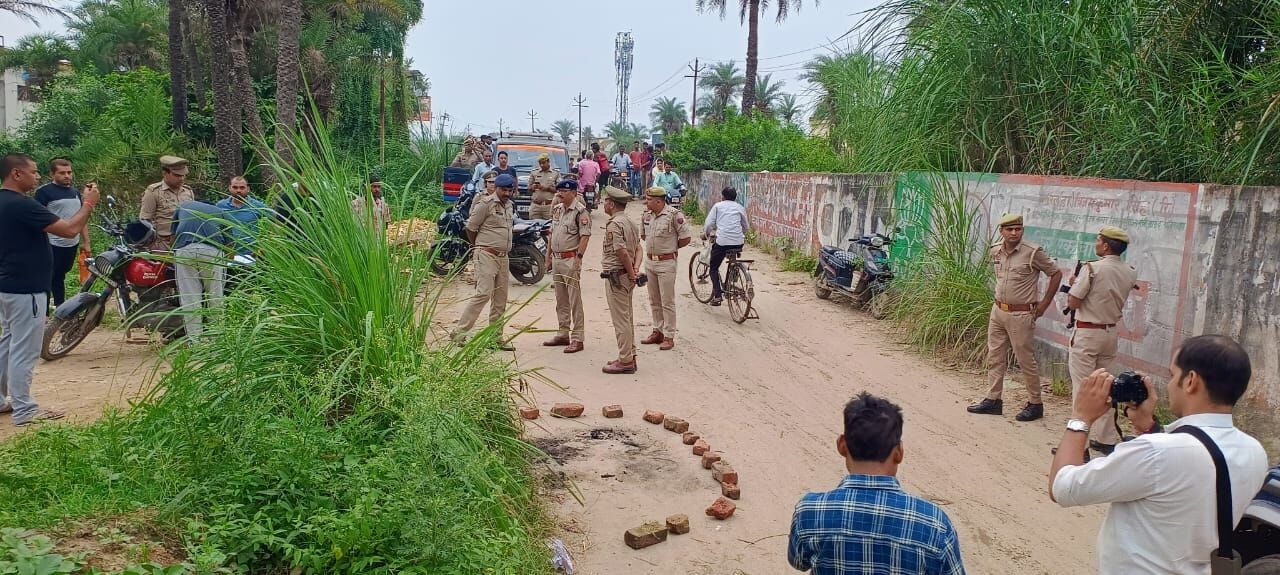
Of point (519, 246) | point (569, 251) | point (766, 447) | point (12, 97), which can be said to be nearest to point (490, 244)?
point (569, 251)

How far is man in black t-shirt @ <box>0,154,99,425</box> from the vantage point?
5.45 metres

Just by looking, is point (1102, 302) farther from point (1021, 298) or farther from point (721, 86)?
point (721, 86)

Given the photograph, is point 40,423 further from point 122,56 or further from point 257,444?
point 122,56

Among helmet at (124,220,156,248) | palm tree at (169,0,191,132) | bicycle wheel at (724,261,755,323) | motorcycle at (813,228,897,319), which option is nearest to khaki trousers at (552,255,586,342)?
bicycle wheel at (724,261,755,323)

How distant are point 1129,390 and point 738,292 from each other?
766 cm

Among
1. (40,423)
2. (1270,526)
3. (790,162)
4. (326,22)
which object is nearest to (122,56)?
(326,22)

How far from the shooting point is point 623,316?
8023 mm

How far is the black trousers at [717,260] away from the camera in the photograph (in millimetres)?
10688

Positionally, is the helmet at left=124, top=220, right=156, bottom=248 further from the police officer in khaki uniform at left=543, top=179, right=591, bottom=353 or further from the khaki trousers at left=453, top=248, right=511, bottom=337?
the police officer in khaki uniform at left=543, top=179, right=591, bottom=353

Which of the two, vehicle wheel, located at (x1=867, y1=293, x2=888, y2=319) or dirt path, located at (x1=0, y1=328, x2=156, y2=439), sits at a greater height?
vehicle wheel, located at (x1=867, y1=293, x2=888, y2=319)

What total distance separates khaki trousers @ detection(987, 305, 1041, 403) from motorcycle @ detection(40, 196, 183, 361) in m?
7.16

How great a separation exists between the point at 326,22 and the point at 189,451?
87.3ft

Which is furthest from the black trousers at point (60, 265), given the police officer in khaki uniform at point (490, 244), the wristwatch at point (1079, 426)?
the wristwatch at point (1079, 426)

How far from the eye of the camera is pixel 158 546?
2939mm
